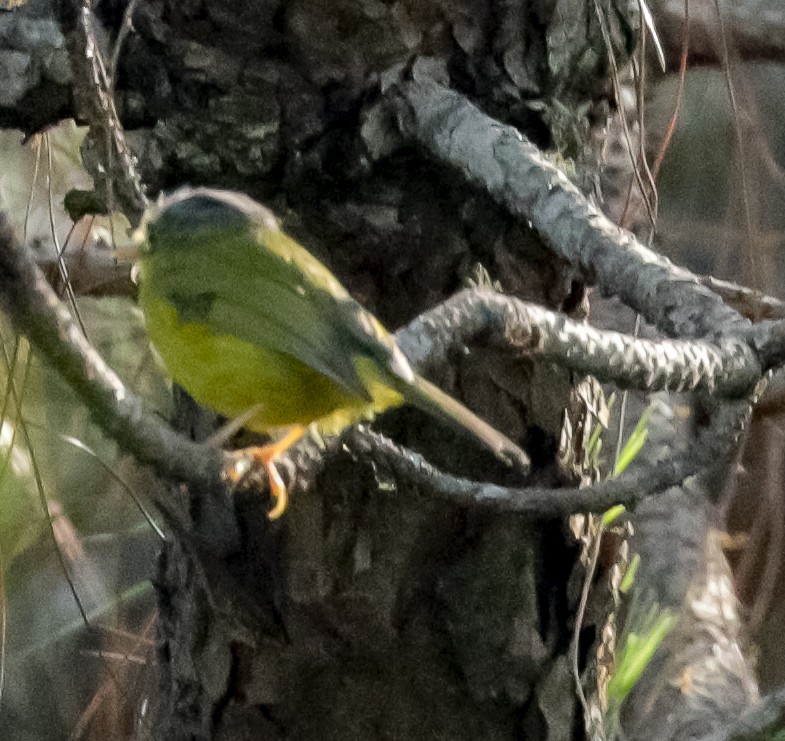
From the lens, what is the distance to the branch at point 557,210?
121 cm

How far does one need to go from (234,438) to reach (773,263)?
2.54 m

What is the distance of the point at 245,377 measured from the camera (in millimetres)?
1250

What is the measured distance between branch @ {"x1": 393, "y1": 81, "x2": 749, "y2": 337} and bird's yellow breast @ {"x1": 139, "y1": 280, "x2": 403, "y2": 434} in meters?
0.26

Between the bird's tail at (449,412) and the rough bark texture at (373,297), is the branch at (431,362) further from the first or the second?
the rough bark texture at (373,297)

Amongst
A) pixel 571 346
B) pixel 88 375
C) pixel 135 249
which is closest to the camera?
pixel 88 375

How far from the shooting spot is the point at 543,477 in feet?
5.00

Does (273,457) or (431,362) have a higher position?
(431,362)

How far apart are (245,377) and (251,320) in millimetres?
64

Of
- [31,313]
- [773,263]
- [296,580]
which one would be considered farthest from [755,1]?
[31,313]

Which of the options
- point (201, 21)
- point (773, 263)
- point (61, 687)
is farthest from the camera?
point (773, 263)

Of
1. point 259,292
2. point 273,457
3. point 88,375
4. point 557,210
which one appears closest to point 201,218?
point 259,292

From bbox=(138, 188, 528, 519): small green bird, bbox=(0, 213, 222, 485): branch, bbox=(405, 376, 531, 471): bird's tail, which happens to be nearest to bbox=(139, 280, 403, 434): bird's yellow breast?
bbox=(138, 188, 528, 519): small green bird

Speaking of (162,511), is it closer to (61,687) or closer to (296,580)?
(296,580)

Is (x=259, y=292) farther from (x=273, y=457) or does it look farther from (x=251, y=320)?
(x=273, y=457)
